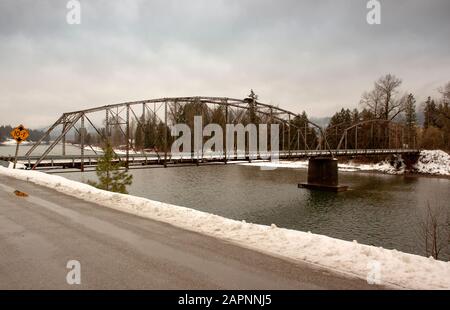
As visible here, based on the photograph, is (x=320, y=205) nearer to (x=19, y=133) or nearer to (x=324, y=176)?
(x=324, y=176)

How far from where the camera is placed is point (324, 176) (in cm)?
4747

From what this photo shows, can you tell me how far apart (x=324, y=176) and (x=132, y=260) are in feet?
142

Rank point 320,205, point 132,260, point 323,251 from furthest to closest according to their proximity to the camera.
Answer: point 320,205 → point 323,251 → point 132,260

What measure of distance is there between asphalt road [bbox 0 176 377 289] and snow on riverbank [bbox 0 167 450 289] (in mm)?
512

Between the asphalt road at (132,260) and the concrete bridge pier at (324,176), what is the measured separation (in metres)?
38.1

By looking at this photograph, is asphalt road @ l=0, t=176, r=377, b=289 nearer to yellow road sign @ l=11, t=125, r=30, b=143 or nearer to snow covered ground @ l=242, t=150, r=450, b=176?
yellow road sign @ l=11, t=125, r=30, b=143

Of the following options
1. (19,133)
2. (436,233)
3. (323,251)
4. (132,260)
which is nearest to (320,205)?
(436,233)

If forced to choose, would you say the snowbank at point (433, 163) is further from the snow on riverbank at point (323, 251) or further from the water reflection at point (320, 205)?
the snow on riverbank at point (323, 251)

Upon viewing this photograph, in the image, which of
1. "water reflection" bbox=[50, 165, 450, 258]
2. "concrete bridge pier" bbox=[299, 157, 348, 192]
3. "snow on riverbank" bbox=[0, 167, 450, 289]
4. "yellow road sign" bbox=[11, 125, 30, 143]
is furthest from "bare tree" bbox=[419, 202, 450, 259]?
"yellow road sign" bbox=[11, 125, 30, 143]

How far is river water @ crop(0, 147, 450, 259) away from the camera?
22516 millimetres

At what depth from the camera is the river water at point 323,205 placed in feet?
73.9
